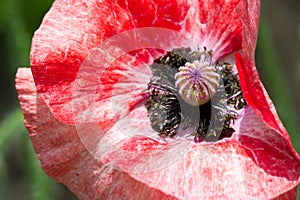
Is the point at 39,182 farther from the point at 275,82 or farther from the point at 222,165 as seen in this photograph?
the point at 222,165

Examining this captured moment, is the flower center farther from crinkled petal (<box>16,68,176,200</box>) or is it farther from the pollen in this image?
crinkled petal (<box>16,68,176,200</box>)

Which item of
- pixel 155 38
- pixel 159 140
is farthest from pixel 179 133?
pixel 155 38

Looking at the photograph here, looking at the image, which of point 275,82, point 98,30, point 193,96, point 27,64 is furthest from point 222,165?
point 27,64

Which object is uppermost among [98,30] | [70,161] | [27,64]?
[98,30]

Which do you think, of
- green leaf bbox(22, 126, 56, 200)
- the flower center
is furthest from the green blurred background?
the flower center

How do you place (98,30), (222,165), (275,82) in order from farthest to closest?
(275,82)
(98,30)
(222,165)

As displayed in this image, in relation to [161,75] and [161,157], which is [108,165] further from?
[161,75]
